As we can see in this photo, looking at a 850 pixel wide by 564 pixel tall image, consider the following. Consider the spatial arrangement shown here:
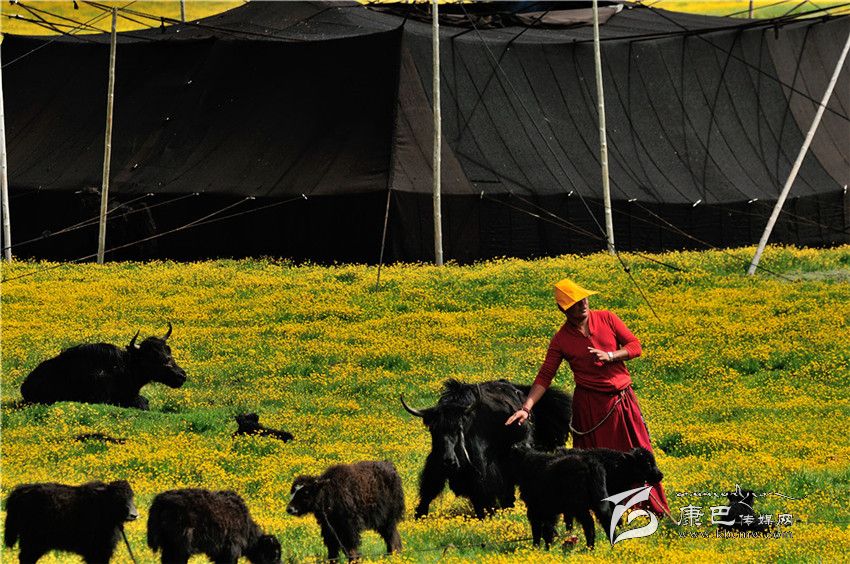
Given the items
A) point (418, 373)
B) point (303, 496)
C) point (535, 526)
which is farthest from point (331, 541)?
point (418, 373)

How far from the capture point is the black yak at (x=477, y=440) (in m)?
14.5

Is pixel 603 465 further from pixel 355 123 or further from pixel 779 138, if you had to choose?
pixel 779 138

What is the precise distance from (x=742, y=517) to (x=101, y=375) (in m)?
11.0

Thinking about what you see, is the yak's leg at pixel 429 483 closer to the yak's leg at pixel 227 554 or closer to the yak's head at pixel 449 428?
the yak's head at pixel 449 428

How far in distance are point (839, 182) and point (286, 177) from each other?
17.8 meters

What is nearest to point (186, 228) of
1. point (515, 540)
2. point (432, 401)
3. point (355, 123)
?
point (355, 123)

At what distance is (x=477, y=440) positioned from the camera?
15.1 m

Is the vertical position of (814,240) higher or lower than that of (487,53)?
lower

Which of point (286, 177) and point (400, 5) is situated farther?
point (400, 5)

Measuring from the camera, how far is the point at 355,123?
4006 centimetres

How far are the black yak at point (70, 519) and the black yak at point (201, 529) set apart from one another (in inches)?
13.3

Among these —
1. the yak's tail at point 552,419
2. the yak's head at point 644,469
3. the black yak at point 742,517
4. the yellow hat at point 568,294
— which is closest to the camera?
the yak's head at point 644,469

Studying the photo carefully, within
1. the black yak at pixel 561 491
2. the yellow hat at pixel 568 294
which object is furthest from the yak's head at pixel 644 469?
the yellow hat at pixel 568 294

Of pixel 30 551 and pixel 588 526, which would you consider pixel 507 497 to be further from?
pixel 30 551
